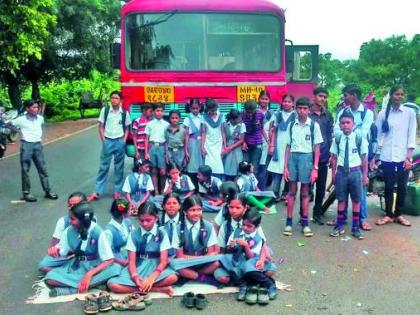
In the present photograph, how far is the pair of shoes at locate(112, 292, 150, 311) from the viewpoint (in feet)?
13.5

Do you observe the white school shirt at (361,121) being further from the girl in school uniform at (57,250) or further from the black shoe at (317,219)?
the girl in school uniform at (57,250)

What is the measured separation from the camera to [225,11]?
8.08 m

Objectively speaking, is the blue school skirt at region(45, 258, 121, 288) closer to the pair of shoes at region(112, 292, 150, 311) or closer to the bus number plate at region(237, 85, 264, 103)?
the pair of shoes at region(112, 292, 150, 311)

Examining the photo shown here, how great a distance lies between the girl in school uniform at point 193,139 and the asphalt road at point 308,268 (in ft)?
4.65

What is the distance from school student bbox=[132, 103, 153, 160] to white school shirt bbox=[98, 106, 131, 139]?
191 millimetres

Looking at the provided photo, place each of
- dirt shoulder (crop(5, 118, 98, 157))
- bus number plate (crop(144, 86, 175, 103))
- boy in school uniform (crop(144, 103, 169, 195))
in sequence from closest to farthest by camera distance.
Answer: boy in school uniform (crop(144, 103, 169, 195)), bus number plate (crop(144, 86, 175, 103)), dirt shoulder (crop(5, 118, 98, 157))

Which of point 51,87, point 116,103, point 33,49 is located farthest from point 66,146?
point 51,87

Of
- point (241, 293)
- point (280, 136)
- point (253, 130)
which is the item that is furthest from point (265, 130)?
point (241, 293)

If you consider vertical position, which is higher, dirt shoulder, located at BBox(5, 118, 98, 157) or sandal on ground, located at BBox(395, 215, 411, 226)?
sandal on ground, located at BBox(395, 215, 411, 226)

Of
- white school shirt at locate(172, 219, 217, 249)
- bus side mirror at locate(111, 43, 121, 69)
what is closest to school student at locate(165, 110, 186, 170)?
bus side mirror at locate(111, 43, 121, 69)

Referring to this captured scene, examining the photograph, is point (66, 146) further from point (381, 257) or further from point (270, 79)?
point (381, 257)

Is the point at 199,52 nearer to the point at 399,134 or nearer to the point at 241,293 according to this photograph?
the point at 399,134

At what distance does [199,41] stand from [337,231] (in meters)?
3.81

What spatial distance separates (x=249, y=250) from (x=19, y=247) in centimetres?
280
